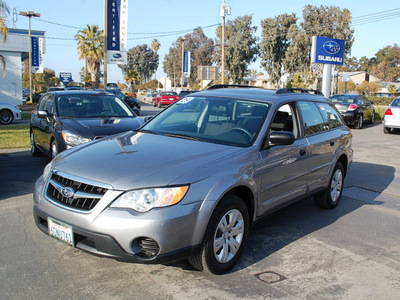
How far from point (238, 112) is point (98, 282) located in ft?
7.78

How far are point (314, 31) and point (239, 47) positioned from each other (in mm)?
14398

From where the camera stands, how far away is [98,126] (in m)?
7.14

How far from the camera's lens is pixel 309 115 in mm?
5258

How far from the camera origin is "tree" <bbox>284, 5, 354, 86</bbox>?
163 feet

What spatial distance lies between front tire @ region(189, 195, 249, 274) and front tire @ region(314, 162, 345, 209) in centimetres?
Answer: 229

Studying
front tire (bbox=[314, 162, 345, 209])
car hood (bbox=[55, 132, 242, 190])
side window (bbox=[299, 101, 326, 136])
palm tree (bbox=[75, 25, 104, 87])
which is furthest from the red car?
car hood (bbox=[55, 132, 242, 190])

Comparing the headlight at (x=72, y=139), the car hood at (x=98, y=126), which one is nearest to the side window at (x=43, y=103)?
the car hood at (x=98, y=126)

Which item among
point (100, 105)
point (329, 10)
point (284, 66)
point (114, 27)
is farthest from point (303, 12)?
point (100, 105)

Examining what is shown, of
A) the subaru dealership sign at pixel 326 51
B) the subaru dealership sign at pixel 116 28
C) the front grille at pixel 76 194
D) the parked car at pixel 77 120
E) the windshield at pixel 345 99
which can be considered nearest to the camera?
the front grille at pixel 76 194

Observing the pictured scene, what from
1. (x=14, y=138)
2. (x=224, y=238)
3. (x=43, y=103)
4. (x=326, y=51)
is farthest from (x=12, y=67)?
(x=224, y=238)

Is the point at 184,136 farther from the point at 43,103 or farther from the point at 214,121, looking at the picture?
the point at 43,103

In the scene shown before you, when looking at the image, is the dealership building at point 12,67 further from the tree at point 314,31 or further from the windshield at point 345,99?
the tree at point 314,31

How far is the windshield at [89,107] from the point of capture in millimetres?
7895

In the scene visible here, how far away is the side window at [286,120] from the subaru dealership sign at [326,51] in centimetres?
1792
